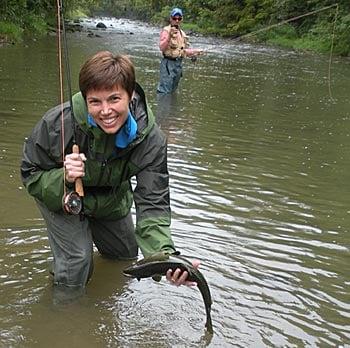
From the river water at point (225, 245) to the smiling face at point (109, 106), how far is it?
4.26 feet

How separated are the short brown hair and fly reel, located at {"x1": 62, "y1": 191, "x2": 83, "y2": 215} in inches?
24.2

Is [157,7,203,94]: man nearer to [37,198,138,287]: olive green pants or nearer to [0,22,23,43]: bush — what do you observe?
[37,198,138,287]: olive green pants

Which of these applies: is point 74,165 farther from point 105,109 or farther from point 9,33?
point 9,33

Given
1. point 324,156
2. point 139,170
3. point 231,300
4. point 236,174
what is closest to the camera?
point 139,170

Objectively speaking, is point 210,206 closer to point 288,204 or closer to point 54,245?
point 288,204

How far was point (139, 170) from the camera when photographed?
379cm

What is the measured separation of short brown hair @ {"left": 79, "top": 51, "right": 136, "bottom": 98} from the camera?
3354mm

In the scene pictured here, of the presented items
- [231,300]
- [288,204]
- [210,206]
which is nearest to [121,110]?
[231,300]

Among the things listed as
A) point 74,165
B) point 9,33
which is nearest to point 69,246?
point 74,165

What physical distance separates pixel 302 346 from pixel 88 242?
150 centimetres

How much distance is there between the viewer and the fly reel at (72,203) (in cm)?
365

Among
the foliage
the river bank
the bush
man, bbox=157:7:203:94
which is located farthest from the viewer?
the foliage

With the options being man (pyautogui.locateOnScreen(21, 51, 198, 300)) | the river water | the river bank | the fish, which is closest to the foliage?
the river bank

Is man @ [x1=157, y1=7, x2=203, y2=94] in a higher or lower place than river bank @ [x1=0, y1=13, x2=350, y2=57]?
higher
